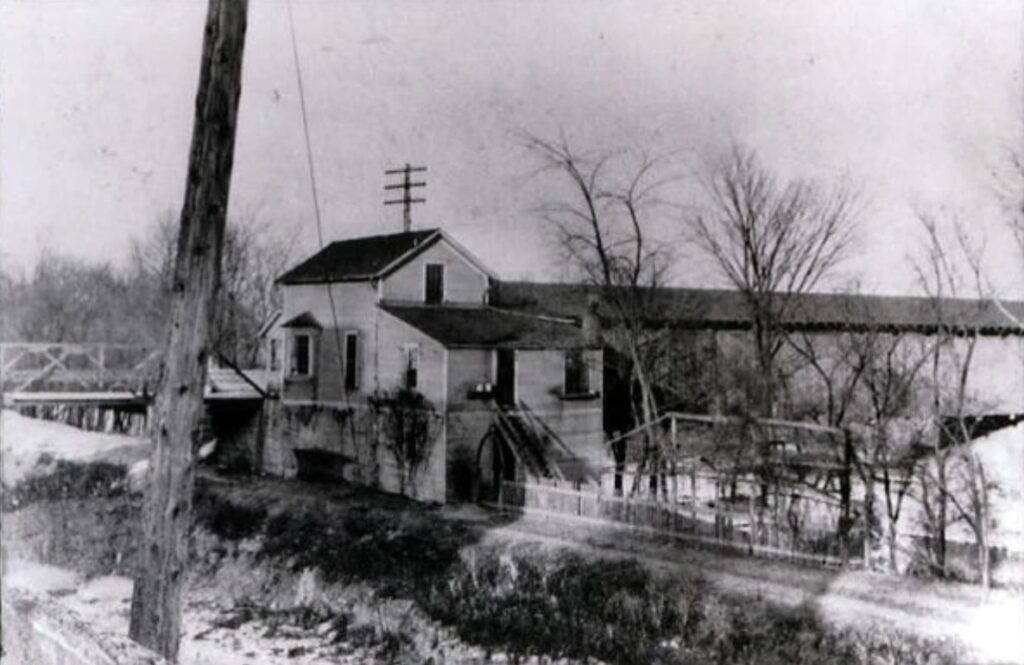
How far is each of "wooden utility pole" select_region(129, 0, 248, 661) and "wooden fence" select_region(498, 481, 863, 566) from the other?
8713 millimetres

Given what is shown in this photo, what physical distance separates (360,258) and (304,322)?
1876mm

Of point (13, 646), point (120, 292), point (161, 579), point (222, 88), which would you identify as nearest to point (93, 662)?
point (161, 579)

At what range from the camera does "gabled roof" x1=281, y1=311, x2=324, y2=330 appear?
65.6ft

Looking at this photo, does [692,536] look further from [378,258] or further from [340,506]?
[378,258]

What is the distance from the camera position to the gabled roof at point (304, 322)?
19984mm

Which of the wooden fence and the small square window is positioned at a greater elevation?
the small square window

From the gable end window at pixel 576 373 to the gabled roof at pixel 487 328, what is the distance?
21 cm

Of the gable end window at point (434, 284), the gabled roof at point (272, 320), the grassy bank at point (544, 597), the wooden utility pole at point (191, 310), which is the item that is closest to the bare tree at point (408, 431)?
the grassy bank at point (544, 597)


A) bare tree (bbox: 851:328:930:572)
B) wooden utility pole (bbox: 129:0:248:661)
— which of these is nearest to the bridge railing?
wooden utility pole (bbox: 129:0:248:661)

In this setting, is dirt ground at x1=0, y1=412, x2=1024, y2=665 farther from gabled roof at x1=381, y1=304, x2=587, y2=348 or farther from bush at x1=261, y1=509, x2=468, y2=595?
gabled roof at x1=381, y1=304, x2=587, y2=348

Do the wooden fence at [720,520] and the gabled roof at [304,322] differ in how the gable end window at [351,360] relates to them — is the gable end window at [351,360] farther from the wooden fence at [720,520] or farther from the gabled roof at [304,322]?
the wooden fence at [720,520]

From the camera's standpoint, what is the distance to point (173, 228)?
17.5 meters

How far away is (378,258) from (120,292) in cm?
533

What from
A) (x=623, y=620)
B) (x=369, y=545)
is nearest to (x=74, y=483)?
(x=369, y=545)
